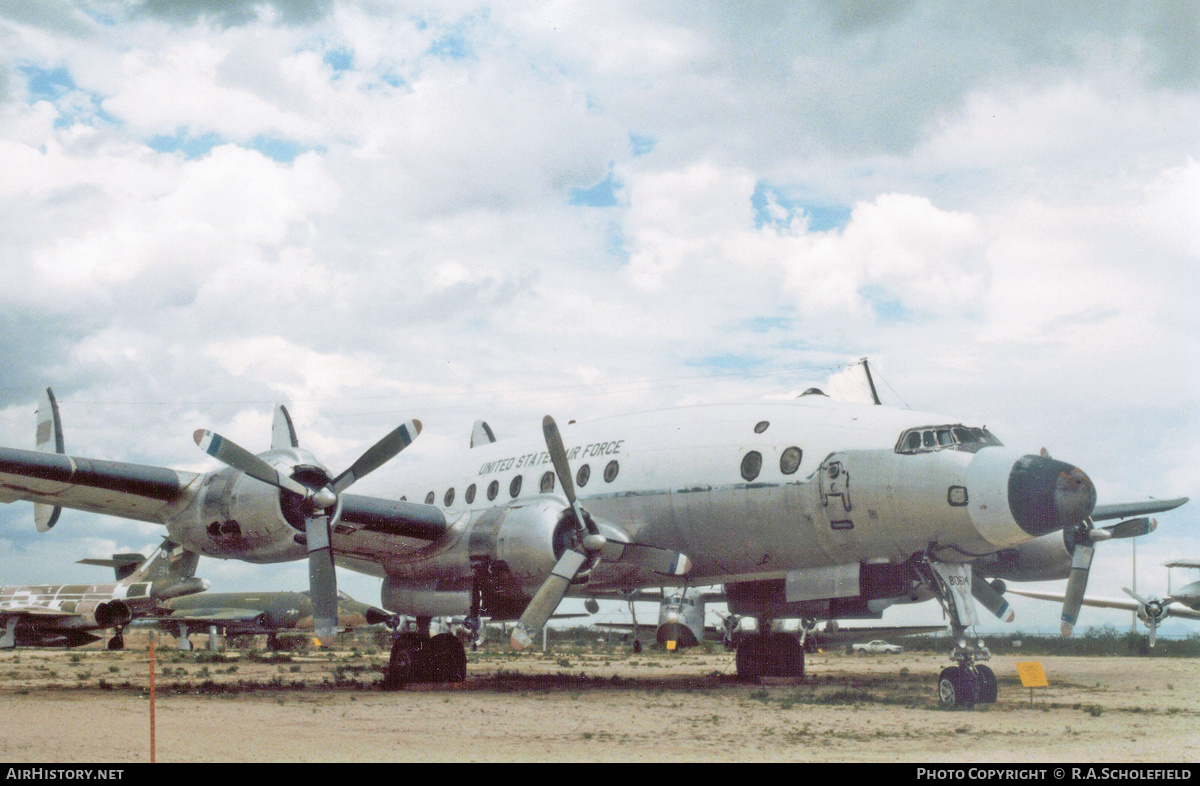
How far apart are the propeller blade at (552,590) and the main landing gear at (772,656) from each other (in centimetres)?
600

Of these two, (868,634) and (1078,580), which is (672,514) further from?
(868,634)

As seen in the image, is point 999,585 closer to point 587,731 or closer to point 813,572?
point 813,572

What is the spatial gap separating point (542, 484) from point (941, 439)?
6397mm

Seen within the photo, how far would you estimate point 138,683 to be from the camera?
20.5 meters

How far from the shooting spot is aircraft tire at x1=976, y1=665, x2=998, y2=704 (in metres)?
12.9

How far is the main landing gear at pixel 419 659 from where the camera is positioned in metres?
16.8

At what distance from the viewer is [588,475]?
53.0 ft

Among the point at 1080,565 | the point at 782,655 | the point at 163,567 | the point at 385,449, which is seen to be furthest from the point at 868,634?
→ the point at 163,567

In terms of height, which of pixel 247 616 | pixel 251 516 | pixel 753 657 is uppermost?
pixel 251 516

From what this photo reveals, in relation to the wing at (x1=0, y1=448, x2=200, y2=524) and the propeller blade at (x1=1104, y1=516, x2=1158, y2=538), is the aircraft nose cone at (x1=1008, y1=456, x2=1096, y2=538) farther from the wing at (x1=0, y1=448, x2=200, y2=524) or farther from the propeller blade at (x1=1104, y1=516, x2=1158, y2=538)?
the wing at (x1=0, y1=448, x2=200, y2=524)

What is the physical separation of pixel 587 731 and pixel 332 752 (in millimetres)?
2892

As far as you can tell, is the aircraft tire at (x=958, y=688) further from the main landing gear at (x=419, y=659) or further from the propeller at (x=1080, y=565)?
the main landing gear at (x=419, y=659)

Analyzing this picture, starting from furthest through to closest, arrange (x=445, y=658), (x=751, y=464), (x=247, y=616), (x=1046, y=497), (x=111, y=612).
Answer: (x=247, y=616), (x=111, y=612), (x=445, y=658), (x=751, y=464), (x=1046, y=497)
